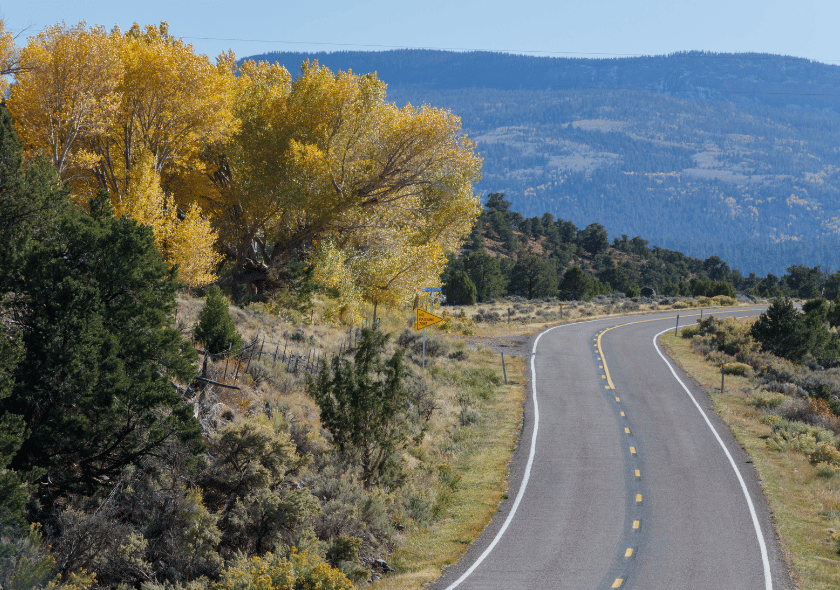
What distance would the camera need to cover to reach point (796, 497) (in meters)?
18.9

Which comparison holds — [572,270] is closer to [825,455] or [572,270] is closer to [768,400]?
[768,400]

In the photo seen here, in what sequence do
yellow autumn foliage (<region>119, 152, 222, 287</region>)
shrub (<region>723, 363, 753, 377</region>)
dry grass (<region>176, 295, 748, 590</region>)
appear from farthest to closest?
shrub (<region>723, 363, 753, 377</region>) → yellow autumn foliage (<region>119, 152, 222, 287</region>) → dry grass (<region>176, 295, 748, 590</region>)

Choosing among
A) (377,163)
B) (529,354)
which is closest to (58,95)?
(377,163)

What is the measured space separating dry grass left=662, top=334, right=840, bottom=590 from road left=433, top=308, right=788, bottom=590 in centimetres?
39

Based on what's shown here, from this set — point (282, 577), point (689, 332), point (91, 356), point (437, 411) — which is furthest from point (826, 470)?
point (689, 332)

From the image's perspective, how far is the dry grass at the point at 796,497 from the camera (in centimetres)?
1452

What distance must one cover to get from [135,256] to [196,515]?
15.9 feet

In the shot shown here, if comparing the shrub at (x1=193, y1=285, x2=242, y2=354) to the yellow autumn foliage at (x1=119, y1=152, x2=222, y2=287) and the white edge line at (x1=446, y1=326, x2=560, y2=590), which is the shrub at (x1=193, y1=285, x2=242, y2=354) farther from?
the white edge line at (x1=446, y1=326, x2=560, y2=590)

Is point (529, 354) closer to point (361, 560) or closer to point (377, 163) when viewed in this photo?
point (377, 163)

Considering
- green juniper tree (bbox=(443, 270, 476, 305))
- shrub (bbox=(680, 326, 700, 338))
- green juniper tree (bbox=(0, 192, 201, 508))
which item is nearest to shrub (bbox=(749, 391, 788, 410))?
shrub (bbox=(680, 326, 700, 338))

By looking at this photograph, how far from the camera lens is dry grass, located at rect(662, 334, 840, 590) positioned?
14.5 m

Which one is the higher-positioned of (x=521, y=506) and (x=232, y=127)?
(x=232, y=127)

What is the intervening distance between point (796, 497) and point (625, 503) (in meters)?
5.07

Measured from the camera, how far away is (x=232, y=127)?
110 ft
